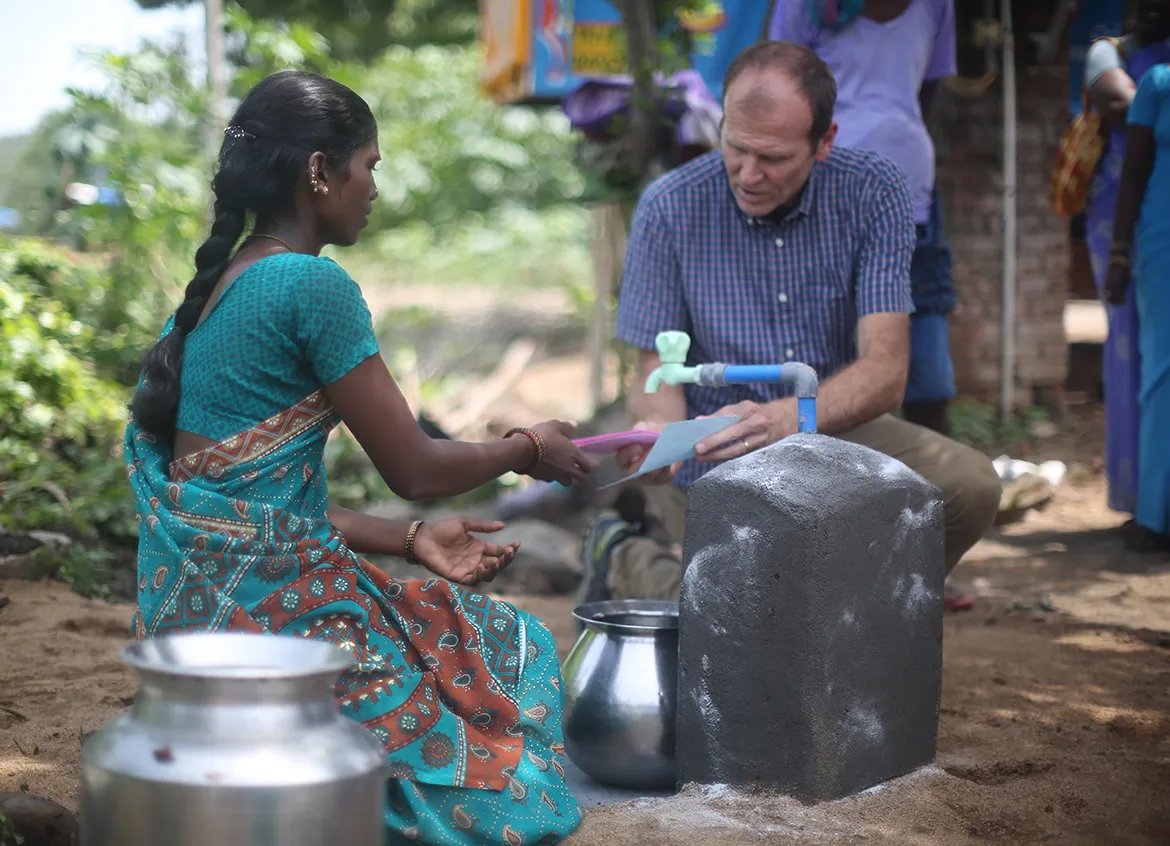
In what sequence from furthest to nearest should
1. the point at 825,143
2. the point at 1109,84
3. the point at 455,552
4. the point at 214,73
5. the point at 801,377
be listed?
the point at 214,73 → the point at 1109,84 → the point at 825,143 → the point at 801,377 → the point at 455,552

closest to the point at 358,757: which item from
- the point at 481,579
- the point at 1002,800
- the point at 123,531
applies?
the point at 481,579

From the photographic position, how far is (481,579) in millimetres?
2797

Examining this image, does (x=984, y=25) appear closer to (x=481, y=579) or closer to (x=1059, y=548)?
(x=1059, y=548)

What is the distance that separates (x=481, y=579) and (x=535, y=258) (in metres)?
15.9

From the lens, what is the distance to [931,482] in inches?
152

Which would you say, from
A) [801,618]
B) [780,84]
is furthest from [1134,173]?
→ [801,618]

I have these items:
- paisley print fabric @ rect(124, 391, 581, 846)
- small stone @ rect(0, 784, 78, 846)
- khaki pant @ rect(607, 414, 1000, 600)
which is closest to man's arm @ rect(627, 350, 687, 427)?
khaki pant @ rect(607, 414, 1000, 600)

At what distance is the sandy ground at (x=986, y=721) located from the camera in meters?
2.79

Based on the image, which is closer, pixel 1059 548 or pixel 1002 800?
pixel 1002 800

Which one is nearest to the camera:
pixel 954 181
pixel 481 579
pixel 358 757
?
pixel 358 757

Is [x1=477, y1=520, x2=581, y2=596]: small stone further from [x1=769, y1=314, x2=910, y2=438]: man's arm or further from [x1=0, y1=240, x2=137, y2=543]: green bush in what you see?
[x1=769, y1=314, x2=910, y2=438]: man's arm

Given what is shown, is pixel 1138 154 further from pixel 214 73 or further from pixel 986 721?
pixel 214 73

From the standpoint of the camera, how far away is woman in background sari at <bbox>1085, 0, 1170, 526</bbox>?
570 centimetres

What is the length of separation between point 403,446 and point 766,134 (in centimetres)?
161
